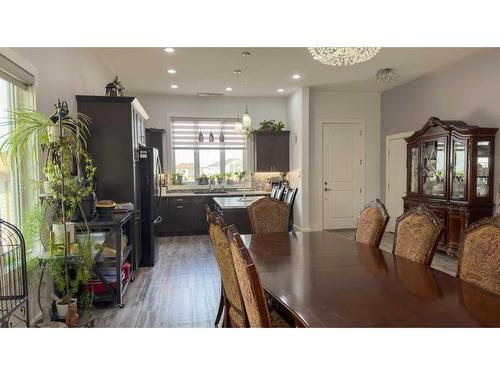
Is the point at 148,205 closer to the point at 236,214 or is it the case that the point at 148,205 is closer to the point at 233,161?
the point at 236,214

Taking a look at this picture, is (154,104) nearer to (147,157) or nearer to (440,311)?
(147,157)

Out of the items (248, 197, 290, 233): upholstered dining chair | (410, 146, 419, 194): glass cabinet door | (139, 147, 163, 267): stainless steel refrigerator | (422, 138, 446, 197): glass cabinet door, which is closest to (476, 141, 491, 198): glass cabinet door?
(422, 138, 446, 197): glass cabinet door

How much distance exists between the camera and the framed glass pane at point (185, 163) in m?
7.36

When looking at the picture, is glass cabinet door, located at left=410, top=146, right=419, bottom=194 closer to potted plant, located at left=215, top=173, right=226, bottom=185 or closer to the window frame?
the window frame

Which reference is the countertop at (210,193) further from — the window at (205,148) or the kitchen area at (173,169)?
the window at (205,148)

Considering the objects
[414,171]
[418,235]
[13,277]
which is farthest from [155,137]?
[418,235]

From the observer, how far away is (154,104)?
7.08 meters

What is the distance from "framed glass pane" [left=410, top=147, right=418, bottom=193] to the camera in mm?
5457

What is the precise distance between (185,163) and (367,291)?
6.17 m

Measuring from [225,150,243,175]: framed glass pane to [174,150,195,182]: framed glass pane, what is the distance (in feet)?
2.58

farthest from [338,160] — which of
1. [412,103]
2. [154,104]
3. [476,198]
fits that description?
[154,104]

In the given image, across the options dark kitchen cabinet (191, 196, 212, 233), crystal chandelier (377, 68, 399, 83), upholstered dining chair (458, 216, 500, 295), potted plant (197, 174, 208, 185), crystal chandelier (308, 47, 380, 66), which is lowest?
dark kitchen cabinet (191, 196, 212, 233)
